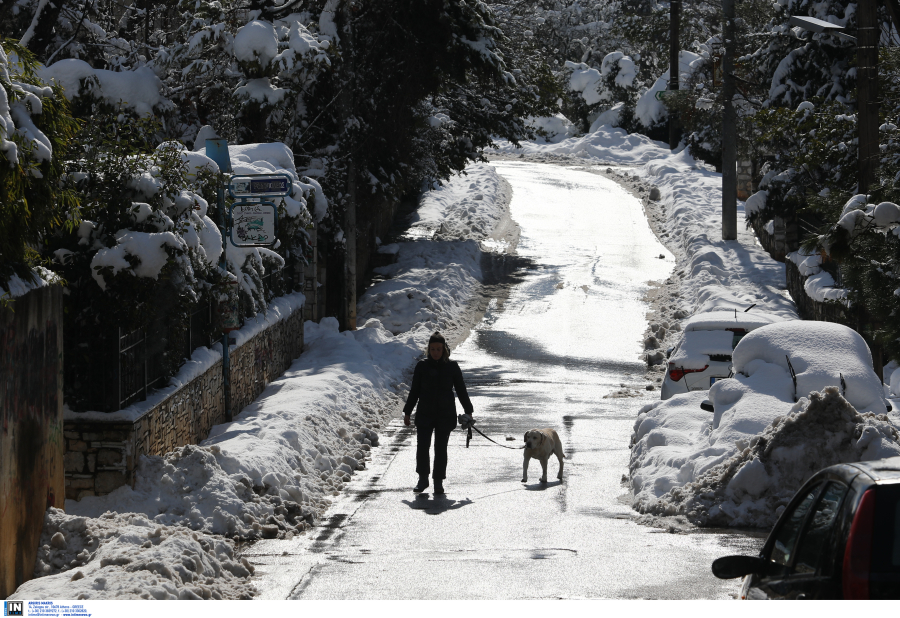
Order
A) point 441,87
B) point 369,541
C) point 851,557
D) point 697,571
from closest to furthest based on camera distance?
point 851,557 → point 697,571 → point 369,541 → point 441,87

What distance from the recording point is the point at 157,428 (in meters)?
11.2

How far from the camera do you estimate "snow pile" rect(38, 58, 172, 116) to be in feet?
59.8

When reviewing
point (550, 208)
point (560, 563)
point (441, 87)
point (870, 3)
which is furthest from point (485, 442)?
point (550, 208)

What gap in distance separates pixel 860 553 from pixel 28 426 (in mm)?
6240

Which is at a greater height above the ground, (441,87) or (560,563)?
(441,87)

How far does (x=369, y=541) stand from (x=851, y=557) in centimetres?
591

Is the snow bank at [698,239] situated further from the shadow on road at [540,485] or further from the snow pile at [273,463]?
the shadow on road at [540,485]

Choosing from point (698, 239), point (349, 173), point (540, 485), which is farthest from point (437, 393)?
point (698, 239)

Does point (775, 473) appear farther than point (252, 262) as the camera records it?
No

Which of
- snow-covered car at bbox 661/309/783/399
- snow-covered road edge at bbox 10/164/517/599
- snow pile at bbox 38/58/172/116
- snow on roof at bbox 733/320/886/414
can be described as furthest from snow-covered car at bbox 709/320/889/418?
snow pile at bbox 38/58/172/116

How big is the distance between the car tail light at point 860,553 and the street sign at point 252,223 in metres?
10.6

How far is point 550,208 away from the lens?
133ft

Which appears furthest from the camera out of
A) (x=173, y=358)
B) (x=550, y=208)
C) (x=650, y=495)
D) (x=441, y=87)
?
(x=550, y=208)

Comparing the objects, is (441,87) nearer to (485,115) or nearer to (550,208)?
(485,115)
